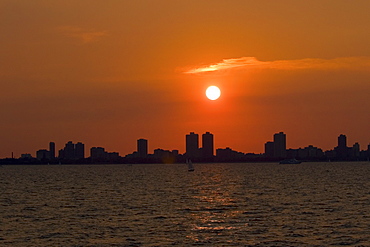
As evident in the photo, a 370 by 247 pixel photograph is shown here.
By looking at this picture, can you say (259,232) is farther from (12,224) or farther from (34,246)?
(12,224)

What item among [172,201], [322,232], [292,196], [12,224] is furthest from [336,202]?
[12,224]

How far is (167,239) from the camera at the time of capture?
208ft

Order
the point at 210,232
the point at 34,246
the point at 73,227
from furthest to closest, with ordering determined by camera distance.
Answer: the point at 73,227
the point at 210,232
the point at 34,246

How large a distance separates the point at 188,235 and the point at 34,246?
52.1ft

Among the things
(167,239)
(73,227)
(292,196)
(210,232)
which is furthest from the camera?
(292,196)

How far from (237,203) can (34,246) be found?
2030 inches

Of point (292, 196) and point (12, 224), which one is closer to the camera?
point (12, 224)

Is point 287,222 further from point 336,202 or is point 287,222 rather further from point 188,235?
point 336,202

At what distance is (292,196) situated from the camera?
120m

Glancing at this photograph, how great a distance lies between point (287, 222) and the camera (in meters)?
75.5

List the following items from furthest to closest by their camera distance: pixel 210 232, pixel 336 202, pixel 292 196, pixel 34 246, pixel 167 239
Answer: pixel 292 196 < pixel 336 202 < pixel 210 232 < pixel 167 239 < pixel 34 246

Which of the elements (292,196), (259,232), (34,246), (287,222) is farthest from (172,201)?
(34,246)

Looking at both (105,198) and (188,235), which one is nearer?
(188,235)

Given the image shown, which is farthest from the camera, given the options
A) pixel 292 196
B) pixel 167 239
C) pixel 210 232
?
pixel 292 196
